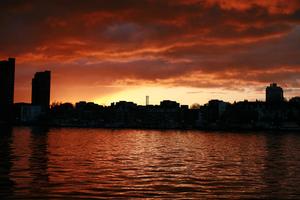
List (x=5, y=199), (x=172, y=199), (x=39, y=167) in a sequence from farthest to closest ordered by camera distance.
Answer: (x=39, y=167)
(x=172, y=199)
(x=5, y=199)

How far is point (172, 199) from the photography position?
1283 inches

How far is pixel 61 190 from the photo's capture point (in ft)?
115

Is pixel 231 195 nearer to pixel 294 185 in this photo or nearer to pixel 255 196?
pixel 255 196

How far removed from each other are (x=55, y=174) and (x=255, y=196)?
20214 mm

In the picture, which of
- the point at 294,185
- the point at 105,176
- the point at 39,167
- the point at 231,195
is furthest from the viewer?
the point at 39,167

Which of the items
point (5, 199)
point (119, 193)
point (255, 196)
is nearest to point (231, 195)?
point (255, 196)

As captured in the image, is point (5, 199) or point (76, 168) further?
point (76, 168)

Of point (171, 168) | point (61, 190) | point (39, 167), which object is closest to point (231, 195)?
point (61, 190)

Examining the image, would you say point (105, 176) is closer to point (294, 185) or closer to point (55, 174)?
point (55, 174)

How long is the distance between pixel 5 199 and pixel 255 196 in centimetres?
1848

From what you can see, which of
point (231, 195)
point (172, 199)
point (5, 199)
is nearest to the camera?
point (5, 199)

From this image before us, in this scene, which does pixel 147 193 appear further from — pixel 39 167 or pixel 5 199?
pixel 39 167

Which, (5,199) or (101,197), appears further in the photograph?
(101,197)

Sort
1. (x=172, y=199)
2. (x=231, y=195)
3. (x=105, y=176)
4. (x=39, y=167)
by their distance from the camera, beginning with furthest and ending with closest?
(x=39, y=167), (x=105, y=176), (x=231, y=195), (x=172, y=199)
